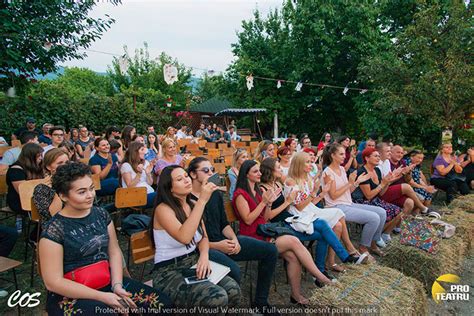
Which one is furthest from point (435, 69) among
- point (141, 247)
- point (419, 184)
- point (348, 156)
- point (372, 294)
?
point (141, 247)

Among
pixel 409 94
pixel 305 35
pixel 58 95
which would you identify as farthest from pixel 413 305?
pixel 305 35

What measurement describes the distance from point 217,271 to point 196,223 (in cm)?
40

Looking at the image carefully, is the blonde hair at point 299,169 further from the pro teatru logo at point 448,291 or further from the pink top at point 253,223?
the pro teatru logo at point 448,291

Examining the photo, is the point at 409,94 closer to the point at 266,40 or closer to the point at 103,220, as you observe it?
the point at 103,220

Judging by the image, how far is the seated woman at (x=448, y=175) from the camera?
6.34m

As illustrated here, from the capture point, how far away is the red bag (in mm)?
1983

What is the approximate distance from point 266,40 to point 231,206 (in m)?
17.7

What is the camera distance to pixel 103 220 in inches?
88.4

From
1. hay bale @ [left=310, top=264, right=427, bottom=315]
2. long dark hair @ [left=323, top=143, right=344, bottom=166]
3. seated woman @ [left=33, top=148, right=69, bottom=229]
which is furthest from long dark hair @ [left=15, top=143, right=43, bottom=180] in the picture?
long dark hair @ [left=323, top=143, right=344, bottom=166]

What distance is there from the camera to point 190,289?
2.20m

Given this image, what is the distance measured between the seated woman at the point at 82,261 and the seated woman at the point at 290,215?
156 cm

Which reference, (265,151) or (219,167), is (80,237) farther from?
(219,167)

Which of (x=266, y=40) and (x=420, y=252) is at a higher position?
(x=266, y=40)

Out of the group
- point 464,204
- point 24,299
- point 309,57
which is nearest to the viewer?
point 24,299
